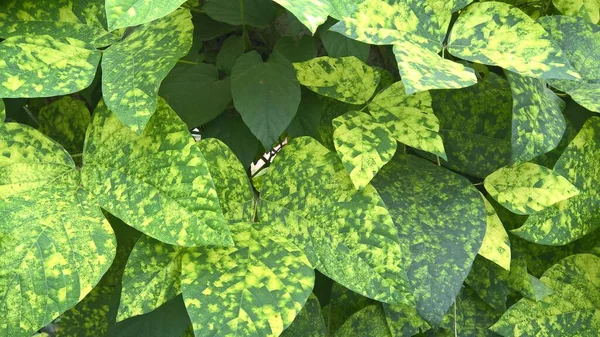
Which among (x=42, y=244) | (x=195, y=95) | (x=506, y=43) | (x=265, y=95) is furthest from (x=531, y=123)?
(x=42, y=244)

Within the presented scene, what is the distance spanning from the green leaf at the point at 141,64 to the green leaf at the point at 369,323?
406 millimetres

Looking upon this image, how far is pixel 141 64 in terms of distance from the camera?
646 millimetres

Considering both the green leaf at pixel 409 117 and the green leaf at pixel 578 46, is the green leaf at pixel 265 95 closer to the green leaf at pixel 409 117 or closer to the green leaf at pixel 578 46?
the green leaf at pixel 409 117

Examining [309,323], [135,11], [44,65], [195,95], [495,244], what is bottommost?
[309,323]

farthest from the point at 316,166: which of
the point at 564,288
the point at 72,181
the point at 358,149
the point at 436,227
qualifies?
the point at 564,288

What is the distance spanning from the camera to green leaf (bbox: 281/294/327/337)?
0.85m

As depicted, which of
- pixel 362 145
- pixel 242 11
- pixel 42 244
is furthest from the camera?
pixel 242 11

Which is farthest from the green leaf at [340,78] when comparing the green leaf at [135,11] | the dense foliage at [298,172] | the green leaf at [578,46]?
the green leaf at [135,11]

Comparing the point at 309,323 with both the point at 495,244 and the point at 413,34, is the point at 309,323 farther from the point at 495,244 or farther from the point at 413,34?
the point at 413,34

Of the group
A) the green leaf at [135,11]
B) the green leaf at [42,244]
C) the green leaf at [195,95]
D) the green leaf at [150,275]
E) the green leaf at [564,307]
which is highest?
the green leaf at [135,11]

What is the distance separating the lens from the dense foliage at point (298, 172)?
0.62m

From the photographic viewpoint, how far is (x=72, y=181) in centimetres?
69

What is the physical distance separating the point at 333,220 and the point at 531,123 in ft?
0.75

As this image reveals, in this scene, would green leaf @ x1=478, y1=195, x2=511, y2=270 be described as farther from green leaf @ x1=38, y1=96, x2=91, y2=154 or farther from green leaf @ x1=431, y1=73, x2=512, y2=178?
green leaf @ x1=38, y1=96, x2=91, y2=154
